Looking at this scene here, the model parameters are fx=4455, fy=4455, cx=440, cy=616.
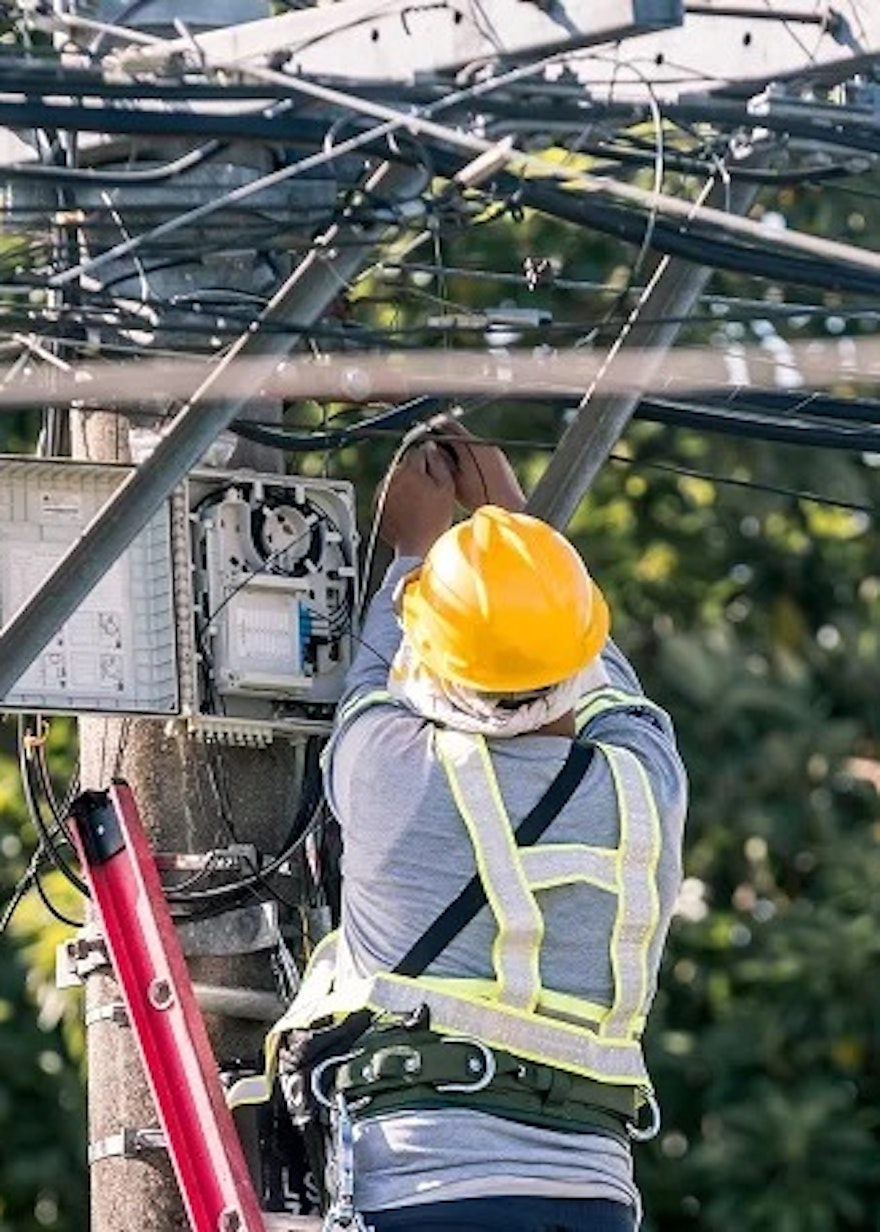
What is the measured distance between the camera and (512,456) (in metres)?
13.2

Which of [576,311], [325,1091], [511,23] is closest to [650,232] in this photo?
[511,23]

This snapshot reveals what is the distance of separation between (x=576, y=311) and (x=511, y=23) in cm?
615

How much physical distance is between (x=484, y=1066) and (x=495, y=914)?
23 cm

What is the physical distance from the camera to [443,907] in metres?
6.85

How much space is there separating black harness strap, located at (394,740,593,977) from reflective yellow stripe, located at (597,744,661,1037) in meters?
0.11

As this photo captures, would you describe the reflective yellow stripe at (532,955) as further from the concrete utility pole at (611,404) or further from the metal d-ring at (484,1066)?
the concrete utility pole at (611,404)

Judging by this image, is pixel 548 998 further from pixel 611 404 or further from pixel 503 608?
pixel 611 404

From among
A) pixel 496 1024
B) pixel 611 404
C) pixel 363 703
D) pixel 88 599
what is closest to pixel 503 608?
pixel 363 703

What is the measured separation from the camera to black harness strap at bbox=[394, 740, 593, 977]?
685 centimetres

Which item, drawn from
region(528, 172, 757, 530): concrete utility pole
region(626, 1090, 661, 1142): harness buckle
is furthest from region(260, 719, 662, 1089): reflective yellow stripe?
region(528, 172, 757, 530): concrete utility pole

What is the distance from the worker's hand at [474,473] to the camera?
767 centimetres

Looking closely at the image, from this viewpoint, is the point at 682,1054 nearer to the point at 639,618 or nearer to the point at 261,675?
the point at 639,618

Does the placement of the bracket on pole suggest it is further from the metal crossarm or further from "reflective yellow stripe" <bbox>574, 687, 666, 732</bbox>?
the metal crossarm

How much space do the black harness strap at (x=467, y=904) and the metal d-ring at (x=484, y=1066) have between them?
0.40 feet
